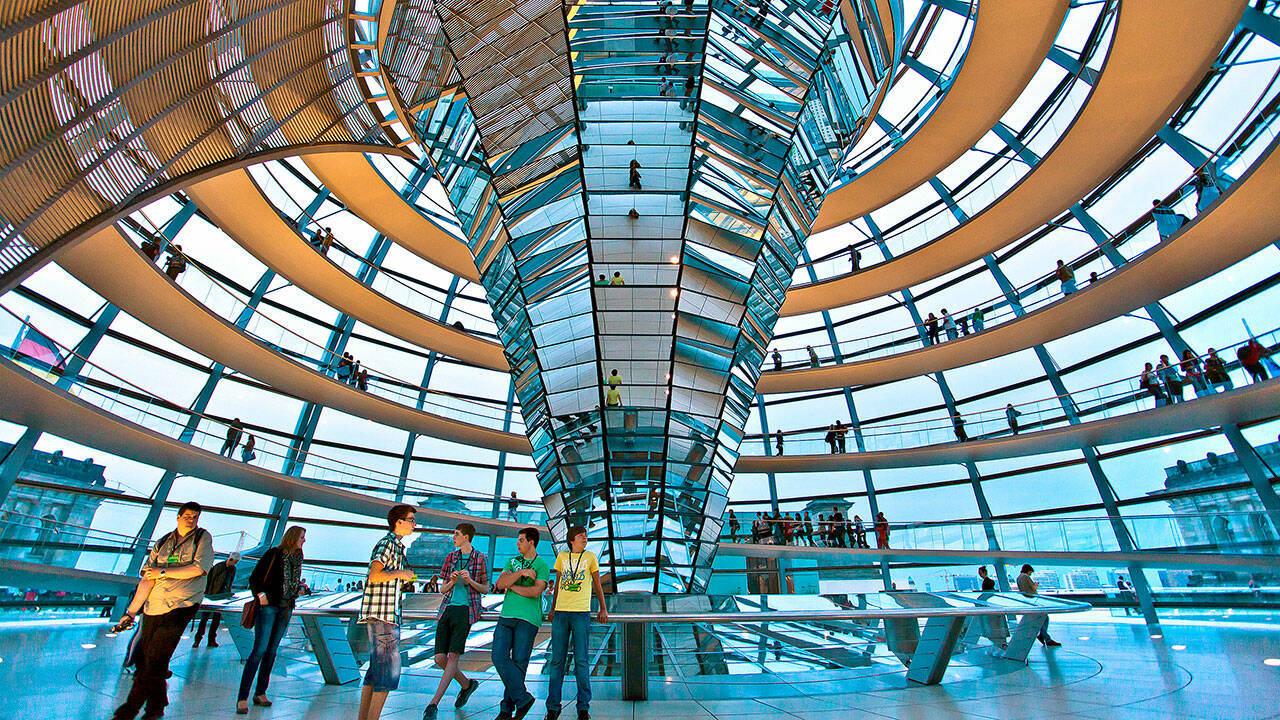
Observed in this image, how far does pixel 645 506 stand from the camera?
9.45 metres

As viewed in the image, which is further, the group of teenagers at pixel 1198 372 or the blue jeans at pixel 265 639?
the group of teenagers at pixel 1198 372

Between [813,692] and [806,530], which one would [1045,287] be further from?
[813,692]

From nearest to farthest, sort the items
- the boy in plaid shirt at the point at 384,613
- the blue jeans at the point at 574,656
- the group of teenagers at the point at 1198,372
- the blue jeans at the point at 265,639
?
the boy in plaid shirt at the point at 384,613 < the blue jeans at the point at 574,656 < the blue jeans at the point at 265,639 < the group of teenagers at the point at 1198,372

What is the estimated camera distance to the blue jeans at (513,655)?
456 centimetres

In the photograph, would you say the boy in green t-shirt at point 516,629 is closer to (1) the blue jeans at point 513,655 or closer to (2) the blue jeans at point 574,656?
(1) the blue jeans at point 513,655

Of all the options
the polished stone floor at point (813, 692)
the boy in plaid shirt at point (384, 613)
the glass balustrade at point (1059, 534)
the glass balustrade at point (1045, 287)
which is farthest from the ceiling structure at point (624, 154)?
the boy in plaid shirt at point (384, 613)

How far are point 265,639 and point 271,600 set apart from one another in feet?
0.94

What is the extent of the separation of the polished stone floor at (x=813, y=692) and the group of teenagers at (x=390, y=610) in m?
0.45

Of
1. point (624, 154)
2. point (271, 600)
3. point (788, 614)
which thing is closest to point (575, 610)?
point (788, 614)

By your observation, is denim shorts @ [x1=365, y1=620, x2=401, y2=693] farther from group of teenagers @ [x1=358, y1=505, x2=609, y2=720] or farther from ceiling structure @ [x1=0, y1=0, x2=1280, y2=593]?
ceiling structure @ [x1=0, y1=0, x2=1280, y2=593]

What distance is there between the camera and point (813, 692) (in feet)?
19.1

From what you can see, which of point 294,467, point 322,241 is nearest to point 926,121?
point 322,241

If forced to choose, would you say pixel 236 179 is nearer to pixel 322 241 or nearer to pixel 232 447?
pixel 322 241

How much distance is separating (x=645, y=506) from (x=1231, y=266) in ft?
50.5
